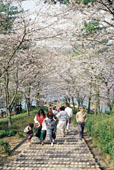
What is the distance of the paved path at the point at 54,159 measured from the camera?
18.8 feet

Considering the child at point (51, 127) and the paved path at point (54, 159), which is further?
the child at point (51, 127)

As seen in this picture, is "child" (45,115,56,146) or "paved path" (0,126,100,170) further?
"child" (45,115,56,146)

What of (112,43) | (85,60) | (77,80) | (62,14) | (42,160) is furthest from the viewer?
(77,80)

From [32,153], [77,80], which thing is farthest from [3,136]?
[77,80]

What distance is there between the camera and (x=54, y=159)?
6.45 meters

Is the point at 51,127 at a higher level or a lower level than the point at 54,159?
higher

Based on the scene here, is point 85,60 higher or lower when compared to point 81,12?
lower

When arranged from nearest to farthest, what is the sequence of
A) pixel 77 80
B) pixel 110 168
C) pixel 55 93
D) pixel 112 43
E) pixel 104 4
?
1. pixel 110 168
2. pixel 104 4
3. pixel 112 43
4. pixel 77 80
5. pixel 55 93

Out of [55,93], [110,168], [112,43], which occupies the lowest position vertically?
[55,93]

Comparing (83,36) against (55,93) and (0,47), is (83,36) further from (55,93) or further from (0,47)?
(55,93)

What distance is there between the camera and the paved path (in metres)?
5.73

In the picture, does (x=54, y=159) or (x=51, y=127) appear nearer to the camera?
(x=54, y=159)

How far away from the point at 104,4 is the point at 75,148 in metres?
5.66

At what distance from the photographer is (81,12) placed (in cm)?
941
